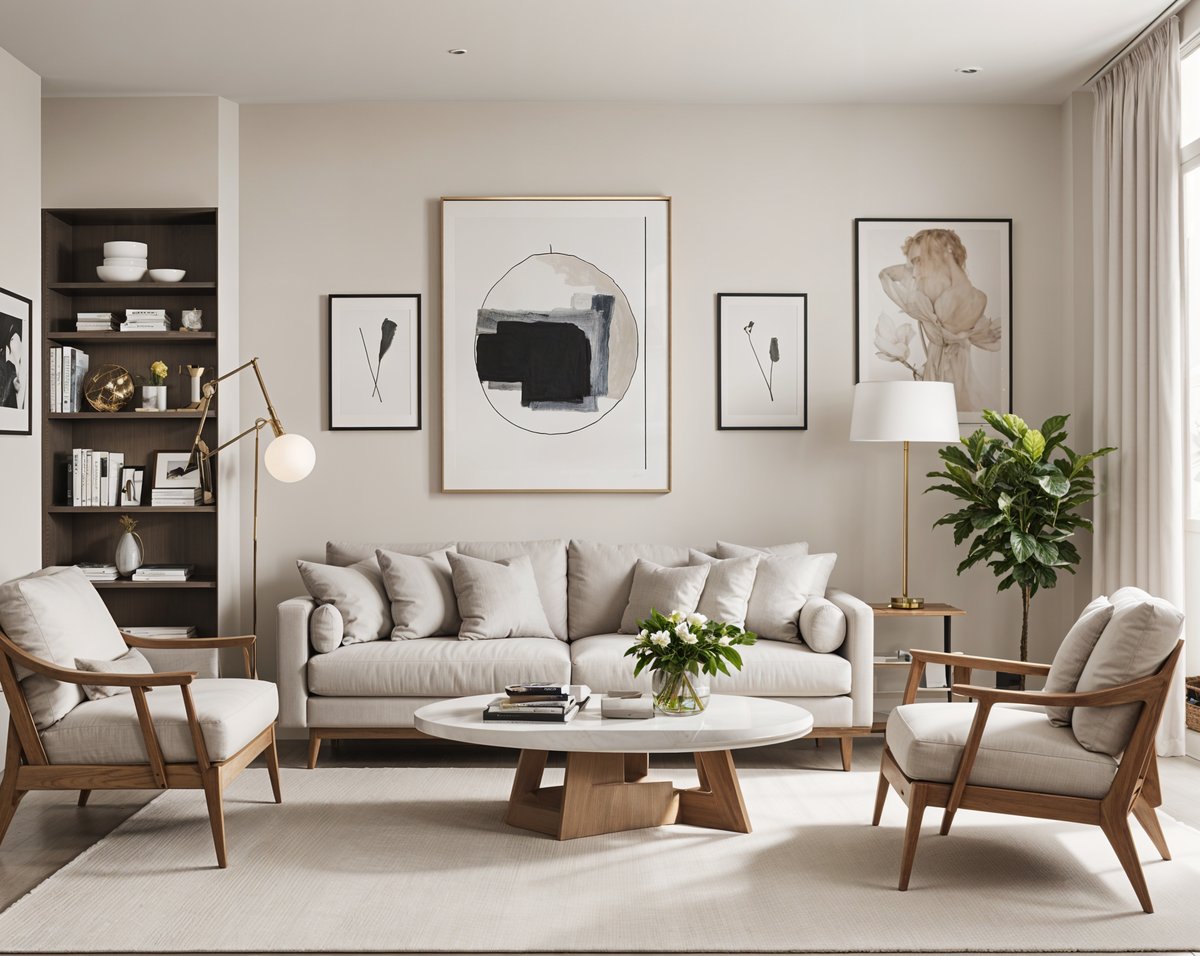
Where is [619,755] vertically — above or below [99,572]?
below

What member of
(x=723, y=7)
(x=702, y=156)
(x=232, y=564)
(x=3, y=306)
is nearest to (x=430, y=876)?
(x=232, y=564)

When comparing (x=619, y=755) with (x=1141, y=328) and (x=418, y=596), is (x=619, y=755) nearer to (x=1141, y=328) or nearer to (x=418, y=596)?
(x=418, y=596)

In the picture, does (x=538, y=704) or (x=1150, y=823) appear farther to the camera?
(x=538, y=704)

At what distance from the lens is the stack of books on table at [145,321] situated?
5.32 meters

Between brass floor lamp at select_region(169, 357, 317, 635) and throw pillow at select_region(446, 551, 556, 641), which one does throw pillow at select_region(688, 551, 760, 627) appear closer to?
throw pillow at select_region(446, 551, 556, 641)

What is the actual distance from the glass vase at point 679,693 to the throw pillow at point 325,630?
165cm

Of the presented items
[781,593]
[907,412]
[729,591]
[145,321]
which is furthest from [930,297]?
[145,321]

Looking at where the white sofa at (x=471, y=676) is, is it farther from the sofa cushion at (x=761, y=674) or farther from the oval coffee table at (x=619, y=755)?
the oval coffee table at (x=619, y=755)

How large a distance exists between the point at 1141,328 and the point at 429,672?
340 centimetres

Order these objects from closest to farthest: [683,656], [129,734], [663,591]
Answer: [129,734] < [683,656] < [663,591]

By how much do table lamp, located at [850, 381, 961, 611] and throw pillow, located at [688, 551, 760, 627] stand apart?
0.79m

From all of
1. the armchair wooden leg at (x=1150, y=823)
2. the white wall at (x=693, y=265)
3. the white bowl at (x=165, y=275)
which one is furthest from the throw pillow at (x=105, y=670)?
the armchair wooden leg at (x=1150, y=823)

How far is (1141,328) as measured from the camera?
15.4ft

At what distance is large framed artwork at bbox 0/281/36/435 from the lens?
461cm
